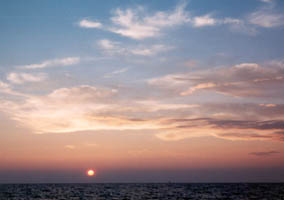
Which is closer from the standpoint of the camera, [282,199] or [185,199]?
[282,199]

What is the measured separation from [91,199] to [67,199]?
6.42 metres

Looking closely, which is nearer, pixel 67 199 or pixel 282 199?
pixel 282 199

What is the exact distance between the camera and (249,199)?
8494 cm

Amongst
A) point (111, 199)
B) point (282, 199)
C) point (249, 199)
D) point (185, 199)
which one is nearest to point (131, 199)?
point (111, 199)

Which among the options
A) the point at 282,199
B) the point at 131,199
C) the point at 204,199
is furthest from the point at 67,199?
the point at 282,199

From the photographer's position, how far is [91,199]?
87.2 meters

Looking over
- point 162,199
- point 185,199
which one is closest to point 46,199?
point 162,199

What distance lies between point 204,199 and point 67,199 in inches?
1482

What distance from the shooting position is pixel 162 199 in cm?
8550

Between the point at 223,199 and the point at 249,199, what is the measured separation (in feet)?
22.2

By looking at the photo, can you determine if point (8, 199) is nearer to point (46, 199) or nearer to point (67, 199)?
point (46, 199)

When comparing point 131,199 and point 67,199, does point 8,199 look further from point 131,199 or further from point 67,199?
point 131,199

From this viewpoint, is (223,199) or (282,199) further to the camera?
(223,199)

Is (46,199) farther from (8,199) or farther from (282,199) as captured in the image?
(282,199)
